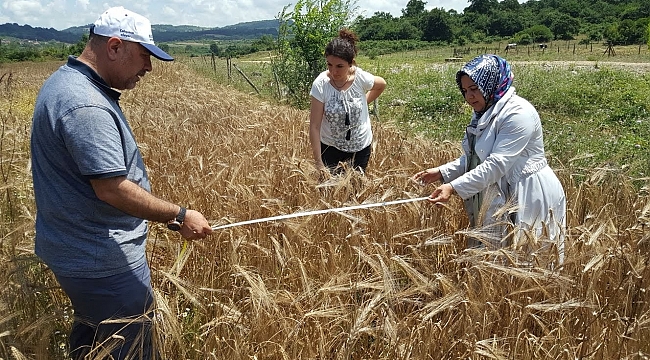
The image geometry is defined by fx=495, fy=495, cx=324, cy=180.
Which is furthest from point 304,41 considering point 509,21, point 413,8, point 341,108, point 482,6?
point 413,8

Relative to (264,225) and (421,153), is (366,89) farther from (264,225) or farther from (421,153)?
(264,225)

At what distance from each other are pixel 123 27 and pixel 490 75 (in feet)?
5.51

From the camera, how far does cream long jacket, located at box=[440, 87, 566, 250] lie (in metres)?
2.42

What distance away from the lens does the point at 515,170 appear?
8.38 ft

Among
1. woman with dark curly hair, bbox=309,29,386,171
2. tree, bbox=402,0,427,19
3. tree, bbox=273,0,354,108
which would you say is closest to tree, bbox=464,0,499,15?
tree, bbox=402,0,427,19

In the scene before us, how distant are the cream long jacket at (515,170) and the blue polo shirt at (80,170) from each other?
1.59 metres

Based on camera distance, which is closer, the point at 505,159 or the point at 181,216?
the point at 181,216

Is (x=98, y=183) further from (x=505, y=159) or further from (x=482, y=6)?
(x=482, y=6)

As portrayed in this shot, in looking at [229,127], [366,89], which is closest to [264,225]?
[366,89]

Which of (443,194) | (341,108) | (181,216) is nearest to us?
(181,216)

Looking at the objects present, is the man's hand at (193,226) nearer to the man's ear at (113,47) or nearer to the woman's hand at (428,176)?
the man's ear at (113,47)

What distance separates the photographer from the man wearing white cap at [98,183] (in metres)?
1.59

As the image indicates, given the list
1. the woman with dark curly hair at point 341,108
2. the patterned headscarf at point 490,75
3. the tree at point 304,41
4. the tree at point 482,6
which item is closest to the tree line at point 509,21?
the tree at point 482,6

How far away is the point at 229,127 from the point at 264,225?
350 cm
